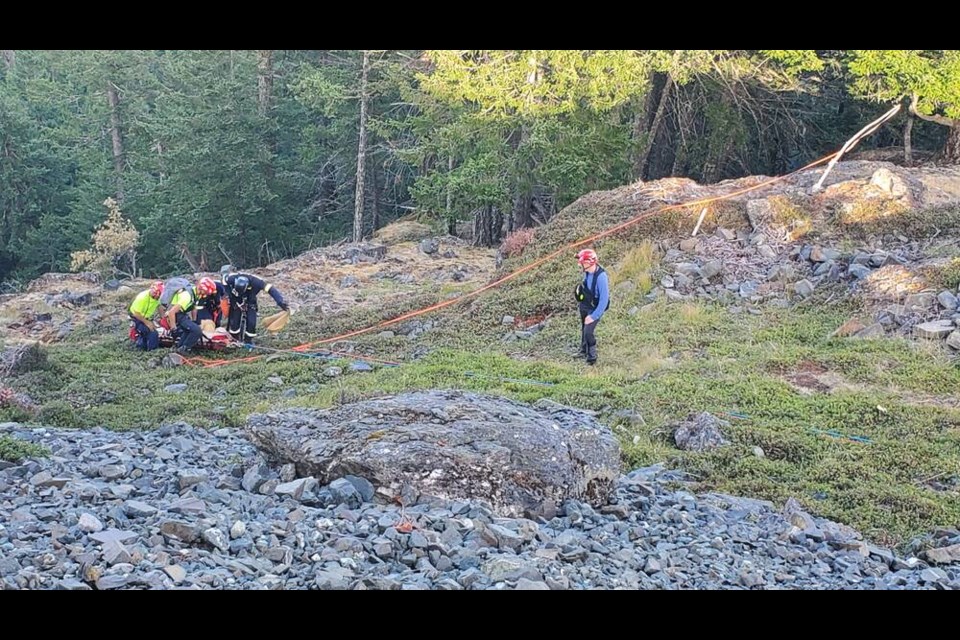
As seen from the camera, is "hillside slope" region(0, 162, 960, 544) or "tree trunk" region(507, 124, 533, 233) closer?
"hillside slope" region(0, 162, 960, 544)

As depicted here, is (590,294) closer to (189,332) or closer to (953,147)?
(189,332)

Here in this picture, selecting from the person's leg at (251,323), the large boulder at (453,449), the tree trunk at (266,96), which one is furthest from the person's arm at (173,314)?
the tree trunk at (266,96)

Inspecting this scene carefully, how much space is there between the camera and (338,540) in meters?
5.44

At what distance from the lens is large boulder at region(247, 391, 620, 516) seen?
6.29m

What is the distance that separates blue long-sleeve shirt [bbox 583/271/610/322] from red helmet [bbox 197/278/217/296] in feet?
18.6

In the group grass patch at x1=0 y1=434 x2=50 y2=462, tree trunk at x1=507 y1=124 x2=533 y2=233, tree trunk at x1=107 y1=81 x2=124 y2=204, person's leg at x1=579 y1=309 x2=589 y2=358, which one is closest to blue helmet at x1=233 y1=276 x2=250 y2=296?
person's leg at x1=579 y1=309 x2=589 y2=358

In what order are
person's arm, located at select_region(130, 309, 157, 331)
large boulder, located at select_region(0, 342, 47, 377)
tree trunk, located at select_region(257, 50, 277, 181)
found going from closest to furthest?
large boulder, located at select_region(0, 342, 47, 377)
person's arm, located at select_region(130, 309, 157, 331)
tree trunk, located at select_region(257, 50, 277, 181)

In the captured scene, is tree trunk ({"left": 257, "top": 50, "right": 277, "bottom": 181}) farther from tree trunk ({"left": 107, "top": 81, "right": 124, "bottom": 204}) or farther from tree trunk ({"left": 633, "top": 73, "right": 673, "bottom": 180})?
tree trunk ({"left": 633, "top": 73, "right": 673, "bottom": 180})

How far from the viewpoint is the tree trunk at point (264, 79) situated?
3238cm

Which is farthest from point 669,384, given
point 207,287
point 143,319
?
point 143,319

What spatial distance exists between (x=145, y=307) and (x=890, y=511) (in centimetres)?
1094

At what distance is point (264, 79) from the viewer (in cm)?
3309

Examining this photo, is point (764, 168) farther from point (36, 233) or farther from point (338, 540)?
point (36, 233)

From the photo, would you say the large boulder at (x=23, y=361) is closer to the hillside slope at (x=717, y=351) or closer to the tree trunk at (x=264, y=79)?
the hillside slope at (x=717, y=351)
